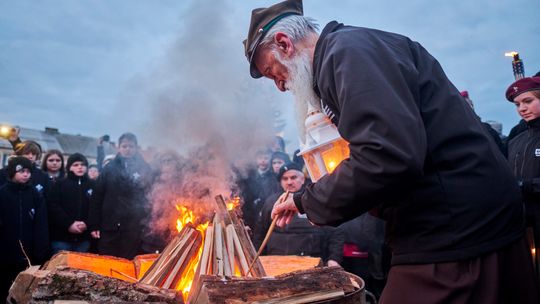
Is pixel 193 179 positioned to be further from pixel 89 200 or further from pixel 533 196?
pixel 533 196

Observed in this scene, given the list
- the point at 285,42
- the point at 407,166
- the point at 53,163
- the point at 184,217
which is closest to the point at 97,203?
the point at 53,163

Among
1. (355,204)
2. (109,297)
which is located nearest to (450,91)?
(355,204)

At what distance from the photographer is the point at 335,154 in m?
2.20

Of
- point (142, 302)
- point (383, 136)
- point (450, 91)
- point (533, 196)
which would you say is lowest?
point (142, 302)

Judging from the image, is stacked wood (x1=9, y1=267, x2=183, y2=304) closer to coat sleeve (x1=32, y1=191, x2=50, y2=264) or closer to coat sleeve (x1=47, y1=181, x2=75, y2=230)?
coat sleeve (x1=32, y1=191, x2=50, y2=264)

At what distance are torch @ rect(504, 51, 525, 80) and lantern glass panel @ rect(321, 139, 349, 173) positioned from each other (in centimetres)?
369

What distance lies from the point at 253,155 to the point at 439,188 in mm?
4864

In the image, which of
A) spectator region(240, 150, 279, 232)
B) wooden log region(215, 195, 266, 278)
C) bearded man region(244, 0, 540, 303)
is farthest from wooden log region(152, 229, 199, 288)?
spectator region(240, 150, 279, 232)

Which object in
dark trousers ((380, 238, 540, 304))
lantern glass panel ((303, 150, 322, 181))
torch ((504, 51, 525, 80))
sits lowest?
dark trousers ((380, 238, 540, 304))

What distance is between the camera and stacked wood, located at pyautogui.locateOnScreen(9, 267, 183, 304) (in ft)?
7.24

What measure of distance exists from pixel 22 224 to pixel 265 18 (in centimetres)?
522

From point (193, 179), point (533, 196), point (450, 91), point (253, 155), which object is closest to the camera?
point (450, 91)

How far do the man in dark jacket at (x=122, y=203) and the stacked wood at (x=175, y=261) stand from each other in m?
2.57

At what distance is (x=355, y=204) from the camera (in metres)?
1.58
